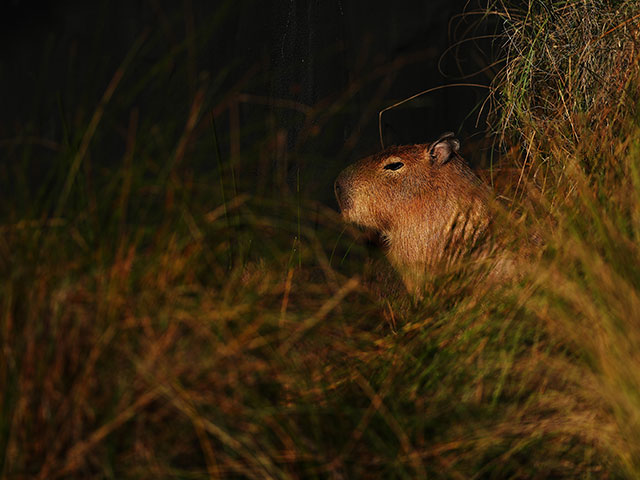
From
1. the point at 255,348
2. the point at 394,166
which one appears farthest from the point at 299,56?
the point at 255,348

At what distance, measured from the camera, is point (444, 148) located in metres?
3.20

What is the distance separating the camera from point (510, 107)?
2.99 m

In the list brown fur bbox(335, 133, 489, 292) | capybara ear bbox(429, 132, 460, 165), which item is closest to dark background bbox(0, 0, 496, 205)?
brown fur bbox(335, 133, 489, 292)

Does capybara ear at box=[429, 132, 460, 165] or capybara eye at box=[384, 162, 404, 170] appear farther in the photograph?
capybara eye at box=[384, 162, 404, 170]

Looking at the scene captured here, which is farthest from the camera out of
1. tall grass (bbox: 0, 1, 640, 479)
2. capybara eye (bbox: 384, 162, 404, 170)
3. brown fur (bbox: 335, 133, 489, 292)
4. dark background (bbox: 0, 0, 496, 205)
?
dark background (bbox: 0, 0, 496, 205)

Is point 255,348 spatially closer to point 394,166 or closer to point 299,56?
point 394,166

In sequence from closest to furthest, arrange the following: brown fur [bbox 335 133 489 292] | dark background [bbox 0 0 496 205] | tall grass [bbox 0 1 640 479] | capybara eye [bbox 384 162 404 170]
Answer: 1. tall grass [bbox 0 1 640 479]
2. brown fur [bbox 335 133 489 292]
3. capybara eye [bbox 384 162 404 170]
4. dark background [bbox 0 0 496 205]

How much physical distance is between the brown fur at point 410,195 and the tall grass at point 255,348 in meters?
0.94

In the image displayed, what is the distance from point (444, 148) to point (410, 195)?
0.23m

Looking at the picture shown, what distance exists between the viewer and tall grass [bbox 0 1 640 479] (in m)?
1.50

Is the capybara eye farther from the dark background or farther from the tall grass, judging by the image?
the tall grass

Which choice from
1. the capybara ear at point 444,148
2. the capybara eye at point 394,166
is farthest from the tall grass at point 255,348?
the capybara eye at point 394,166

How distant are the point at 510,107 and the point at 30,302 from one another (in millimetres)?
2024

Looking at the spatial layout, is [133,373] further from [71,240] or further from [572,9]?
[572,9]
